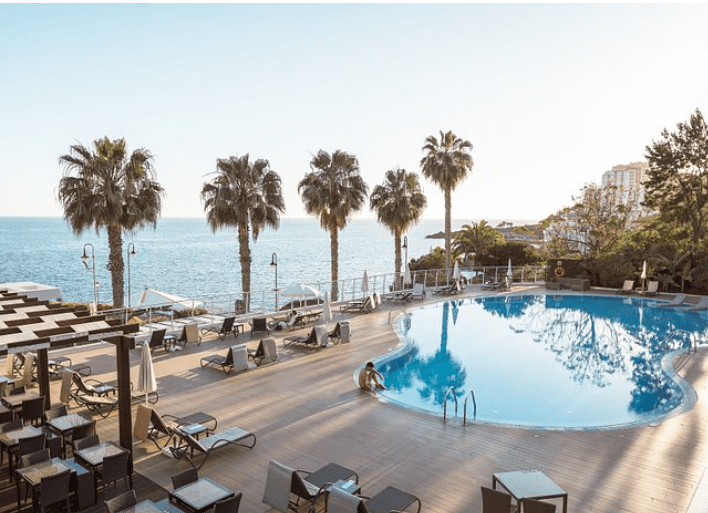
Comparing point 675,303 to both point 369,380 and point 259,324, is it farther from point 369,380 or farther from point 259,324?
point 259,324

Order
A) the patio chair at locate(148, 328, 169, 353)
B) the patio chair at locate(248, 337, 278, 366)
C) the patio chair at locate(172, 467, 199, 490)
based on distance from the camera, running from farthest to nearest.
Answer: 1. the patio chair at locate(148, 328, 169, 353)
2. the patio chair at locate(248, 337, 278, 366)
3. the patio chair at locate(172, 467, 199, 490)

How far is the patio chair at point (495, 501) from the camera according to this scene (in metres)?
5.73

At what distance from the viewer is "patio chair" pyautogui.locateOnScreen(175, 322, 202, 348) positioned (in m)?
15.6

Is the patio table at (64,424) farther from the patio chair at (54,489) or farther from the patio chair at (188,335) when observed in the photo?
the patio chair at (188,335)

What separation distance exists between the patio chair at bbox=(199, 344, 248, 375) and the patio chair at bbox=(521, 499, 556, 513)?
904 centimetres

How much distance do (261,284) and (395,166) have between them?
35335 millimetres

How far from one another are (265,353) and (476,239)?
98.5ft

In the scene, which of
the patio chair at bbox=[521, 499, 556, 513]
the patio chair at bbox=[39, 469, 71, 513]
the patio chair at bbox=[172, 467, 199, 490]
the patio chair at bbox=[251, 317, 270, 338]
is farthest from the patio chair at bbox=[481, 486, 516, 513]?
the patio chair at bbox=[251, 317, 270, 338]

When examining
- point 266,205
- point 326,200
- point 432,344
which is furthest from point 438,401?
point 326,200

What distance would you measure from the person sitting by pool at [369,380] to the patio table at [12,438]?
6.65 metres

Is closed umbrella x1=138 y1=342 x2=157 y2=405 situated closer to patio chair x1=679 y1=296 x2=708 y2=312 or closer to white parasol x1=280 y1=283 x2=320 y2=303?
white parasol x1=280 y1=283 x2=320 y2=303

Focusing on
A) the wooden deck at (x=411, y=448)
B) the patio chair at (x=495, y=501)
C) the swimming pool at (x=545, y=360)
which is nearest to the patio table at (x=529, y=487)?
the patio chair at (x=495, y=501)

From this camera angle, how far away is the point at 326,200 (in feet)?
83.0

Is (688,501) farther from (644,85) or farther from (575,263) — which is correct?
(575,263)
